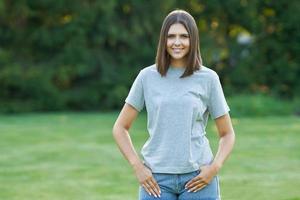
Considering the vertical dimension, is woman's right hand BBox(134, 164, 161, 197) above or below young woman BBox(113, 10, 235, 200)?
below

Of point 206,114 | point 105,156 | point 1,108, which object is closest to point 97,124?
point 105,156

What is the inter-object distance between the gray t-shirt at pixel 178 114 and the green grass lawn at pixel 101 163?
406 centimetres

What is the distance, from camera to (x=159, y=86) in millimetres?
3273

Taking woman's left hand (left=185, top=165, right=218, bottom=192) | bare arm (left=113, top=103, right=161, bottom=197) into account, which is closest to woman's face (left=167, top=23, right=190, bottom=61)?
bare arm (left=113, top=103, right=161, bottom=197)

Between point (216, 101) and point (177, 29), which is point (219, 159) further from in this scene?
point (177, 29)

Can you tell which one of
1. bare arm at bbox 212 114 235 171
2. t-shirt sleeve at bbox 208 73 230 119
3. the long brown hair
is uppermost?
the long brown hair

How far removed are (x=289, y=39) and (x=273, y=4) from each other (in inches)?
44.9

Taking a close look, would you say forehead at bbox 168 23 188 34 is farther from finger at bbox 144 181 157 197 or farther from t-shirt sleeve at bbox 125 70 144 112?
finger at bbox 144 181 157 197

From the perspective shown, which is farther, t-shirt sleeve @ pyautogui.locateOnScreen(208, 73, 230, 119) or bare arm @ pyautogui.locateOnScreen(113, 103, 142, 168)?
bare arm @ pyautogui.locateOnScreen(113, 103, 142, 168)

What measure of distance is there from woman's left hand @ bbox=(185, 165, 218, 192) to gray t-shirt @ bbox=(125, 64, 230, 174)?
1.3 inches

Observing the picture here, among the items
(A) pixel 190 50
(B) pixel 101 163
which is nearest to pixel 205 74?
(A) pixel 190 50

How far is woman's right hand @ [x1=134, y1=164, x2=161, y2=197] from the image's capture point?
3.28m

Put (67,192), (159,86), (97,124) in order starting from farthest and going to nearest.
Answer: (97,124) → (67,192) → (159,86)

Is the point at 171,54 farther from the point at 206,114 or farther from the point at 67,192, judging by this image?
the point at 67,192
